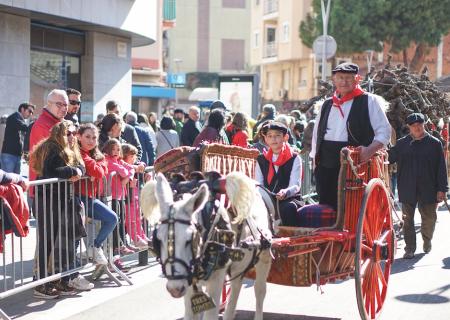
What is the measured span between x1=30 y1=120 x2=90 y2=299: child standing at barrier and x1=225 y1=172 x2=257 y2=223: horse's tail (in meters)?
3.04

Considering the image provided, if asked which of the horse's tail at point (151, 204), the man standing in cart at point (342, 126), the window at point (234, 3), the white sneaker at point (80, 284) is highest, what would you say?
the window at point (234, 3)

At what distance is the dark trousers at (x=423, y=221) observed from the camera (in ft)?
34.8

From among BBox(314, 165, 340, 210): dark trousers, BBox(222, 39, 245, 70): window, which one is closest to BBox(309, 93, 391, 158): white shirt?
BBox(314, 165, 340, 210): dark trousers

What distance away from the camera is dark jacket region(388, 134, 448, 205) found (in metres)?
10.6

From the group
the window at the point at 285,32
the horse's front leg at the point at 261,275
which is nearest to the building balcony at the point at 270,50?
the window at the point at 285,32

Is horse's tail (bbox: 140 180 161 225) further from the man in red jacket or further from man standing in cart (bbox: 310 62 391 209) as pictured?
the man in red jacket

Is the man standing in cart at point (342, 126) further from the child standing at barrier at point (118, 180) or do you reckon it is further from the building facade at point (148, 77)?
the building facade at point (148, 77)

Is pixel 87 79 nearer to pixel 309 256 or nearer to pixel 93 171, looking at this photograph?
pixel 93 171

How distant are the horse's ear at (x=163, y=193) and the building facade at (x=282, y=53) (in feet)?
156

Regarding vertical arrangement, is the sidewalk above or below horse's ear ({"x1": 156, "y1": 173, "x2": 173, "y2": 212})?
below

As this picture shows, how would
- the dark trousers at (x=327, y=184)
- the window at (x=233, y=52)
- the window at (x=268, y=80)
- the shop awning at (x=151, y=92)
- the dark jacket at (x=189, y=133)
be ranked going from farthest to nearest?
the window at (x=233, y=52)
the window at (x=268, y=80)
the shop awning at (x=151, y=92)
the dark jacket at (x=189, y=133)
the dark trousers at (x=327, y=184)

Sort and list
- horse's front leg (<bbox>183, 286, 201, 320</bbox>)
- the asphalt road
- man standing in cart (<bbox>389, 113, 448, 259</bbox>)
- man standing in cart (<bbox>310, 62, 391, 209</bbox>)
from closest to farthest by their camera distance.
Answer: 1. horse's front leg (<bbox>183, 286, 201, 320</bbox>)
2. man standing in cart (<bbox>310, 62, 391, 209</bbox>)
3. the asphalt road
4. man standing in cart (<bbox>389, 113, 448, 259</bbox>)

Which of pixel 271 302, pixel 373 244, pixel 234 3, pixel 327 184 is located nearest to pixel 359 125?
pixel 327 184

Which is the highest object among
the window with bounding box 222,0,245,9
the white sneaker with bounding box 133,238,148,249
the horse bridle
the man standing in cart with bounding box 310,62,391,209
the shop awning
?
the window with bounding box 222,0,245,9
